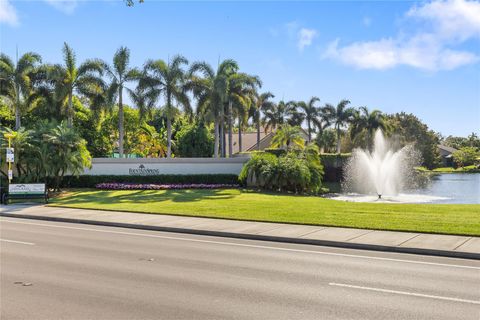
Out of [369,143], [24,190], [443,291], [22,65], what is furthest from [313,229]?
[369,143]

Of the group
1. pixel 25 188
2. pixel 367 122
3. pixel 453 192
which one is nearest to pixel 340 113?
pixel 367 122

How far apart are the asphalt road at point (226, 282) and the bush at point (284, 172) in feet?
73.6

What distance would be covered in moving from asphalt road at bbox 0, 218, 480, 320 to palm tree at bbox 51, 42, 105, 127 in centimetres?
2819

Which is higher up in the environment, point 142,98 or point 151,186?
point 142,98

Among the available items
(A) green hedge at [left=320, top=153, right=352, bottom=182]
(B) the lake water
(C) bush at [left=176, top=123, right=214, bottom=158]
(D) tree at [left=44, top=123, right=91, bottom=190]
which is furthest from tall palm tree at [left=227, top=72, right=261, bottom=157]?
(C) bush at [left=176, top=123, right=214, bottom=158]

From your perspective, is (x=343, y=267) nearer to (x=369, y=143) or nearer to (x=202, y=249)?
(x=202, y=249)

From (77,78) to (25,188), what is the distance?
15.5 metres

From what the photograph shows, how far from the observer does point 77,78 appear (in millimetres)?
39469

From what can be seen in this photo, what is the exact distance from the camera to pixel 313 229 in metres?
15.0

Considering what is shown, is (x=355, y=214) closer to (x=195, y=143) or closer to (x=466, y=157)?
(x=195, y=143)

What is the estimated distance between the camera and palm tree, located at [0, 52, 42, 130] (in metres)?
39.8

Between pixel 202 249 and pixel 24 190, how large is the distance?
1829cm

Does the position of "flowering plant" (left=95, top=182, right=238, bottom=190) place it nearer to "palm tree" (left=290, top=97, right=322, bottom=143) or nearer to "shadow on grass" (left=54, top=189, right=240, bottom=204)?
"shadow on grass" (left=54, top=189, right=240, bottom=204)

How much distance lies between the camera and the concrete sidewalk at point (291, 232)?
464 inches
